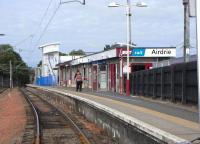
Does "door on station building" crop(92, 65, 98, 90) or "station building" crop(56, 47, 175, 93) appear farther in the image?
"door on station building" crop(92, 65, 98, 90)

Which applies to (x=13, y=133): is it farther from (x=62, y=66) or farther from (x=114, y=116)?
(x=62, y=66)

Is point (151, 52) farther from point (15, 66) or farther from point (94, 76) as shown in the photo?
point (15, 66)

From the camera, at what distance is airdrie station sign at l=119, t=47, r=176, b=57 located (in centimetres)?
4569

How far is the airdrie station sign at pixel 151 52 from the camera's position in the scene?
150ft

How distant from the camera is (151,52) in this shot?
152 feet

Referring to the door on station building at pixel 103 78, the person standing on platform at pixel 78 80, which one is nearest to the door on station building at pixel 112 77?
the door on station building at pixel 103 78

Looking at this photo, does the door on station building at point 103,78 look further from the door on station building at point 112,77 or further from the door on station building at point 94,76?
the door on station building at point 112,77

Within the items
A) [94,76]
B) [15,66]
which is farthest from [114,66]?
[15,66]

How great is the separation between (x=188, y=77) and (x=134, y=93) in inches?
579

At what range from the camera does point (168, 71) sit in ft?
82.4

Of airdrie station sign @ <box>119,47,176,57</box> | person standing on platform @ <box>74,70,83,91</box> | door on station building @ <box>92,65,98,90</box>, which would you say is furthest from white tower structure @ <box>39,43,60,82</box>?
person standing on platform @ <box>74,70,83,91</box>

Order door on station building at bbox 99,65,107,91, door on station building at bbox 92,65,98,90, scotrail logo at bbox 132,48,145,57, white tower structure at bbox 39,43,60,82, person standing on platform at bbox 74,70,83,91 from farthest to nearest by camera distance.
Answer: white tower structure at bbox 39,43,60,82, door on station building at bbox 92,65,98,90, door on station building at bbox 99,65,107,91, scotrail logo at bbox 132,48,145,57, person standing on platform at bbox 74,70,83,91

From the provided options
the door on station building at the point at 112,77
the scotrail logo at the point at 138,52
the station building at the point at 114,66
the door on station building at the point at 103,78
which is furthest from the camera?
the door on station building at the point at 103,78

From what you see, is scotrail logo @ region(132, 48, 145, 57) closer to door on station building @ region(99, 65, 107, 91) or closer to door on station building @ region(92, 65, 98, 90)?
door on station building @ region(99, 65, 107, 91)
